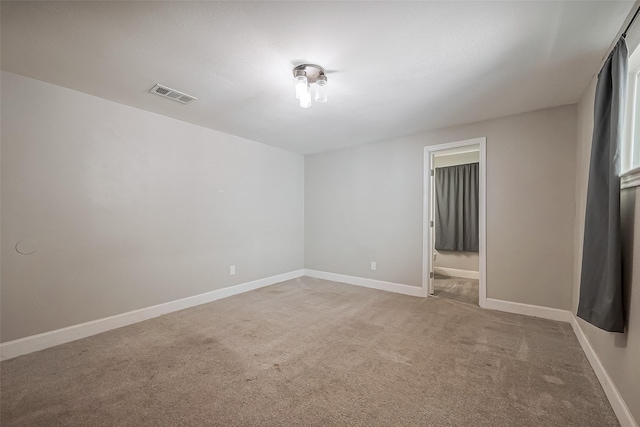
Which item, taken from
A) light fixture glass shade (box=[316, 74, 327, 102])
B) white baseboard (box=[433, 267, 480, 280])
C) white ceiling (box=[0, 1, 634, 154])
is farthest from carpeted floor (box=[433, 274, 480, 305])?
light fixture glass shade (box=[316, 74, 327, 102])

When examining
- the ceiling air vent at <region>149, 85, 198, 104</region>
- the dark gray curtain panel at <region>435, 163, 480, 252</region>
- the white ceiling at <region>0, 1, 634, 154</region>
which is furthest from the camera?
the dark gray curtain panel at <region>435, 163, 480, 252</region>

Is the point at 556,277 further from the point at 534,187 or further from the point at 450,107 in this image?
the point at 450,107

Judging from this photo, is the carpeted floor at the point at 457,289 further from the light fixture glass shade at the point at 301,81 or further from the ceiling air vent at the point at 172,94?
the ceiling air vent at the point at 172,94

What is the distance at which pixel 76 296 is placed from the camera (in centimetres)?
249

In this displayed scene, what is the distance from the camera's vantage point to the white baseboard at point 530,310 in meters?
2.79

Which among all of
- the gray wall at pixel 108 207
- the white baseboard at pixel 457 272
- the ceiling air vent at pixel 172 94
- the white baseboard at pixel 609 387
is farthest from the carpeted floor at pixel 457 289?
the ceiling air vent at pixel 172 94

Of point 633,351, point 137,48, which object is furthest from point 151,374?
point 633,351

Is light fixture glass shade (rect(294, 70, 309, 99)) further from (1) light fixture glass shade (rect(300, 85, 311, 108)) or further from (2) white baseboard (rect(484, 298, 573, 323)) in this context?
(2) white baseboard (rect(484, 298, 573, 323))

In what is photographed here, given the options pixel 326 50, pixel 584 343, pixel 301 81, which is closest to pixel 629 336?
pixel 584 343

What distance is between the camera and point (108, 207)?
2.71 metres

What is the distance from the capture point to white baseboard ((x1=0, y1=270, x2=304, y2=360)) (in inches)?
85.4

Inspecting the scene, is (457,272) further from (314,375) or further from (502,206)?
(314,375)

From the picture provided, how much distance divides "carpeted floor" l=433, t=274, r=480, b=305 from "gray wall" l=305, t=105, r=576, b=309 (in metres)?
0.43

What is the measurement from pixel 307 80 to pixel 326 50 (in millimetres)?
347
